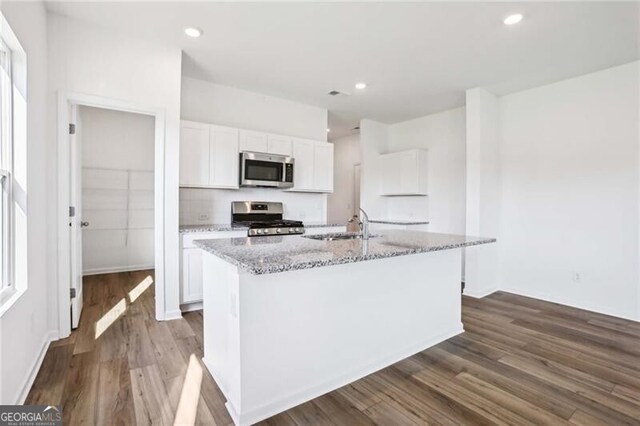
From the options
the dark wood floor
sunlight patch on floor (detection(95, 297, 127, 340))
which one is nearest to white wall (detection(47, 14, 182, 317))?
sunlight patch on floor (detection(95, 297, 127, 340))

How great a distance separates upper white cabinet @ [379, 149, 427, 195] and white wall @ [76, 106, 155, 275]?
4.13 metres

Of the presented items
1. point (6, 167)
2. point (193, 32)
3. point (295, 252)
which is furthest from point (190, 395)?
point (193, 32)

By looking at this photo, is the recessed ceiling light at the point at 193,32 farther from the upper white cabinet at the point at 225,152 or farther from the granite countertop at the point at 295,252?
the granite countertop at the point at 295,252

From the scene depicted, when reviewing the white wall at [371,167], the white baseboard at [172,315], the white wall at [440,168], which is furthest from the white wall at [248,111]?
the white baseboard at [172,315]

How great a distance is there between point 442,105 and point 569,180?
195cm

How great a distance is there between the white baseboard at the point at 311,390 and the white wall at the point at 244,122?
218 cm

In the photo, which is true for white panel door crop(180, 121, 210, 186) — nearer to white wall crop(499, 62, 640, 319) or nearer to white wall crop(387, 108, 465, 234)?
white wall crop(387, 108, 465, 234)

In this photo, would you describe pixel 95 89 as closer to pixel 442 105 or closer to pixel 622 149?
pixel 442 105

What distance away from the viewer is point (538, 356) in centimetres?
244

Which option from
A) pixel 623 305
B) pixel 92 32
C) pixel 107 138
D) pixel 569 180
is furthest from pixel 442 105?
pixel 107 138

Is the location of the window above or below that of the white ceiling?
below

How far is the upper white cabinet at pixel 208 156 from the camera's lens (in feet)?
11.6

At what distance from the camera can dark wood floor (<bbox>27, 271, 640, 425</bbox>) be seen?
173 centimetres

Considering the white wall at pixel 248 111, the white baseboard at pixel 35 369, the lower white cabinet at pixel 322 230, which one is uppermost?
the white wall at pixel 248 111
